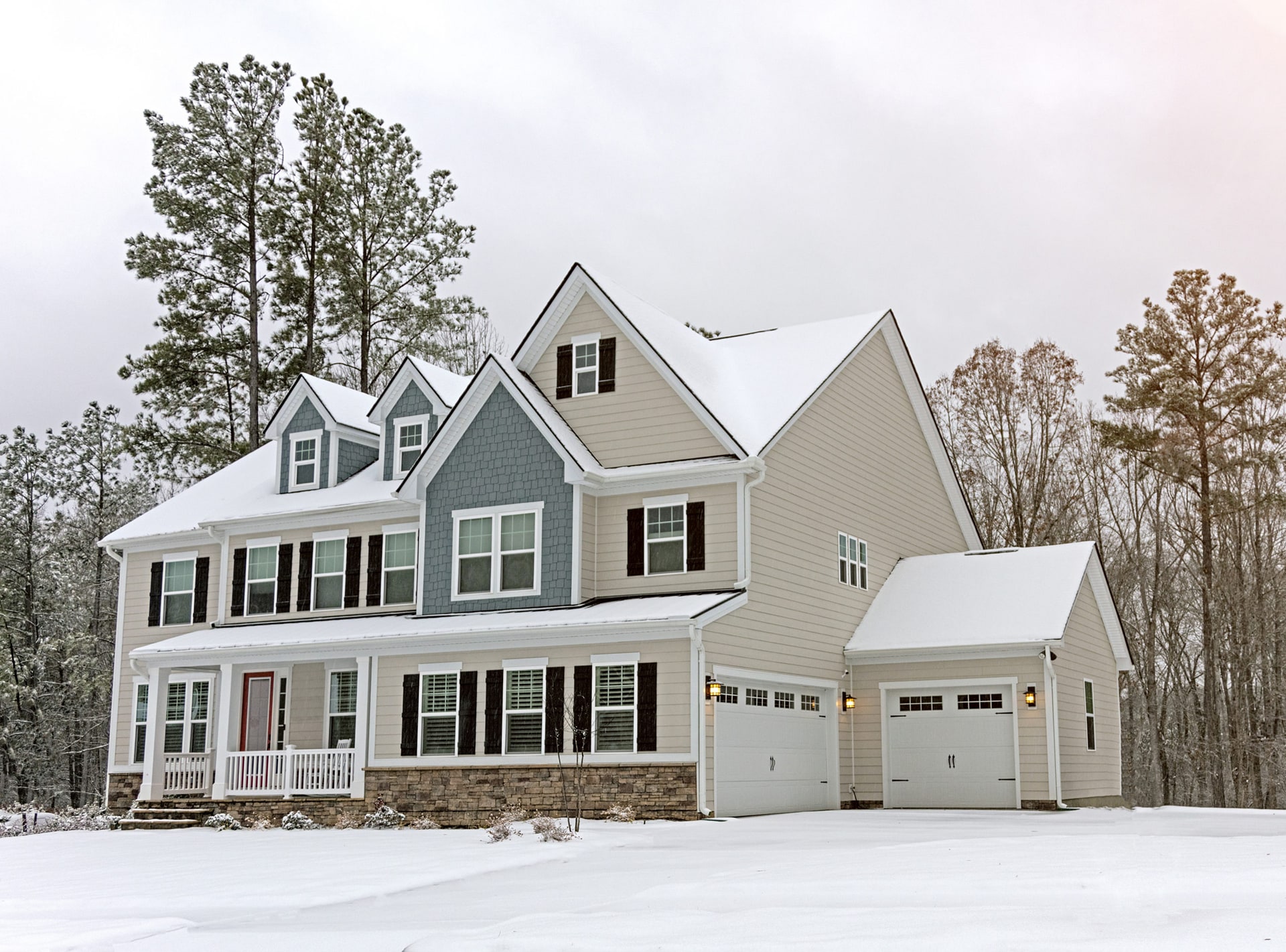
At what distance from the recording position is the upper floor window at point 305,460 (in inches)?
1058

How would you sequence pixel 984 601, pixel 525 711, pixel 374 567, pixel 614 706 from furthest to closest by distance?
1. pixel 374 567
2. pixel 984 601
3. pixel 525 711
4. pixel 614 706

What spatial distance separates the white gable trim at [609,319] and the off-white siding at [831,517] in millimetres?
1286

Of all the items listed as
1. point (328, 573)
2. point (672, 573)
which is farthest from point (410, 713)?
point (672, 573)

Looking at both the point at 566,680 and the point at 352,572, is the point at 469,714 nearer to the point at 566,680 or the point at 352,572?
the point at 566,680

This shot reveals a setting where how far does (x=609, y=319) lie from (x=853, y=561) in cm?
664

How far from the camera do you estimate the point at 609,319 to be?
74.2 ft

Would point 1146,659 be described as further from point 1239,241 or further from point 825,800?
point 825,800

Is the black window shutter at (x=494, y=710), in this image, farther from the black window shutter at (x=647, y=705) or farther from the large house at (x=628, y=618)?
the black window shutter at (x=647, y=705)

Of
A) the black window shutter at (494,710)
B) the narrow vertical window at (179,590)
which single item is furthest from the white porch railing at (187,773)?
the black window shutter at (494,710)

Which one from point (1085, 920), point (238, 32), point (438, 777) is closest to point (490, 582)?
point (438, 777)

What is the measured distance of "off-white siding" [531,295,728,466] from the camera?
21.5 m

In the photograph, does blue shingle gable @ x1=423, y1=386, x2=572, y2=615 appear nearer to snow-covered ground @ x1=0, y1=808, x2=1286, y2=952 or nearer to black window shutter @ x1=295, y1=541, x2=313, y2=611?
black window shutter @ x1=295, y1=541, x2=313, y2=611

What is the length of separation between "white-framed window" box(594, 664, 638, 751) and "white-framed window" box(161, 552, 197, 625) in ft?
37.0

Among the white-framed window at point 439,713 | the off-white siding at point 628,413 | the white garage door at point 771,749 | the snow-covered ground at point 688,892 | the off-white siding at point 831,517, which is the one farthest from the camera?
the off-white siding at point 628,413
